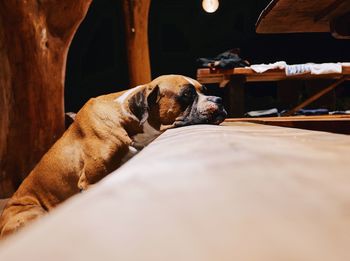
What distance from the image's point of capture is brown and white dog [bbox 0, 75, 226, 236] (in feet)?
9.64

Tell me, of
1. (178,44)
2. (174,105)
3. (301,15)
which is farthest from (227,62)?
(178,44)

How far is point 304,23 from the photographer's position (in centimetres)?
382

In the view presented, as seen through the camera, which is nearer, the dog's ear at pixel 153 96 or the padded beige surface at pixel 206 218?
the padded beige surface at pixel 206 218

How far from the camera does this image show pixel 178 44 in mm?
9906

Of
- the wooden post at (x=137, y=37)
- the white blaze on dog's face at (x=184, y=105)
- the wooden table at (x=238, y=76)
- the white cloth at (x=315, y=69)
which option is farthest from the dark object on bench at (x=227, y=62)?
the white blaze on dog's face at (x=184, y=105)

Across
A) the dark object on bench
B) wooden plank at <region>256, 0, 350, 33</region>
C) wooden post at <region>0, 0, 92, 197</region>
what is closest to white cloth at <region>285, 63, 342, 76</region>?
the dark object on bench

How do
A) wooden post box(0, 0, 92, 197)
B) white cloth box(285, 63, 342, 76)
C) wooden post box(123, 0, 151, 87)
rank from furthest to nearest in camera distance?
wooden post box(123, 0, 151, 87)
white cloth box(285, 63, 342, 76)
wooden post box(0, 0, 92, 197)

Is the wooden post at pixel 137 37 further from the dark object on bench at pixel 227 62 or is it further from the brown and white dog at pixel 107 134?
the brown and white dog at pixel 107 134

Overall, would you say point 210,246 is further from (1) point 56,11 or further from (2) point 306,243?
(1) point 56,11

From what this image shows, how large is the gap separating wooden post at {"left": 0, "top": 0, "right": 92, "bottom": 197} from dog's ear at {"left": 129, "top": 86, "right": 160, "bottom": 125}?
1.31m

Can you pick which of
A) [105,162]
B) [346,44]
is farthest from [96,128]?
[346,44]

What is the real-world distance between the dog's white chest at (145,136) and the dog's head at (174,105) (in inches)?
2.1

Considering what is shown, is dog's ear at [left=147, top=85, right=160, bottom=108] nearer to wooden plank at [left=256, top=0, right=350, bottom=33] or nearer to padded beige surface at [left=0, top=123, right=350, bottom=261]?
wooden plank at [left=256, top=0, right=350, bottom=33]

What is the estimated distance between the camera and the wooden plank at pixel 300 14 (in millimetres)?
3113
